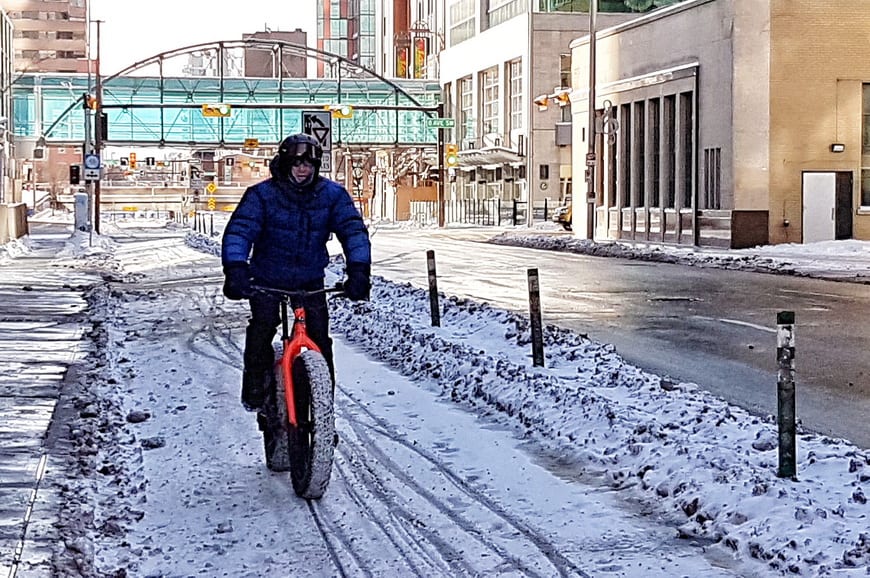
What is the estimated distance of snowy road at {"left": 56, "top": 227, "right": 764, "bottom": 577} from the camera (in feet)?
22.9

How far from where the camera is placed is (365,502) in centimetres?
828

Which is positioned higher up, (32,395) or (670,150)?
(670,150)

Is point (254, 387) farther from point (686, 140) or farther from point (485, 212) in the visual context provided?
point (485, 212)

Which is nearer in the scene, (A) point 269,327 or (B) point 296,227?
(B) point 296,227

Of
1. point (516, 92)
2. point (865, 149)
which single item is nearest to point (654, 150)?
point (865, 149)

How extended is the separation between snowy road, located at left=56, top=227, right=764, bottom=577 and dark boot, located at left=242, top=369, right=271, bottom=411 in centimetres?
49

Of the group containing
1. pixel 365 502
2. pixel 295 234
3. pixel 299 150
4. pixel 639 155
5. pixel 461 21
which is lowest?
pixel 365 502

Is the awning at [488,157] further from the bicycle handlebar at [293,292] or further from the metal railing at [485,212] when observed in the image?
the bicycle handlebar at [293,292]

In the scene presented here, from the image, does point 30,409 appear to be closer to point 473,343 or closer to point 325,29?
point 473,343

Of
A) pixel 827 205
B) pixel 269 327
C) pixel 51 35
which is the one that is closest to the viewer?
pixel 269 327

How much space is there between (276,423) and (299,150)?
5.50 ft

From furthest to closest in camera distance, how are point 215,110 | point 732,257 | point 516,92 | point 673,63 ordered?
point 516,92, point 215,110, point 673,63, point 732,257

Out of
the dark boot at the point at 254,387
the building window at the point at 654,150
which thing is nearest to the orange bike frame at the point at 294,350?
the dark boot at the point at 254,387

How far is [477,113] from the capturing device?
94125mm
